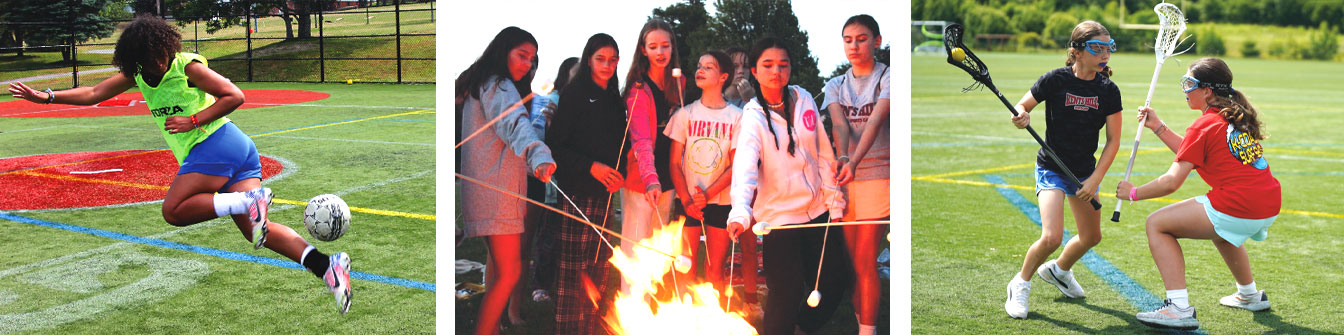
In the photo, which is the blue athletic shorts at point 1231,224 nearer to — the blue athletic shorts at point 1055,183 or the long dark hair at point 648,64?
the blue athletic shorts at point 1055,183

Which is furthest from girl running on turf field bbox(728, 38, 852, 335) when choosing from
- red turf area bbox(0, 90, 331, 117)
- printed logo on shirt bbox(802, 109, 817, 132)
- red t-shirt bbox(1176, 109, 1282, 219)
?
red turf area bbox(0, 90, 331, 117)

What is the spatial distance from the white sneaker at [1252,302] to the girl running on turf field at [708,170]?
2.99 m

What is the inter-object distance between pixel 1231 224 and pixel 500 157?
3296 millimetres

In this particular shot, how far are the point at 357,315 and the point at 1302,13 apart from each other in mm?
62550

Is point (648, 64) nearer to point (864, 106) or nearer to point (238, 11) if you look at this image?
point (864, 106)

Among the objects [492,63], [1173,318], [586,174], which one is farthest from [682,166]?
[1173,318]

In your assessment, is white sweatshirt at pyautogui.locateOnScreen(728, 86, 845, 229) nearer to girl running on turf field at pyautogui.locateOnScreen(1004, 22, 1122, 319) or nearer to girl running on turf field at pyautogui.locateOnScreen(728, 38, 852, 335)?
girl running on turf field at pyautogui.locateOnScreen(728, 38, 852, 335)

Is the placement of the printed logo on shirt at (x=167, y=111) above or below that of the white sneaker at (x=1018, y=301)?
above

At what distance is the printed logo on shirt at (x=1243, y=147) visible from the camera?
437 centimetres

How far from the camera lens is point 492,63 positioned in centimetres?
317

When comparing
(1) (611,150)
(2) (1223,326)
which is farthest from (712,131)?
(2) (1223,326)

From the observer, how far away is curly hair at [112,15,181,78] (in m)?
4.51

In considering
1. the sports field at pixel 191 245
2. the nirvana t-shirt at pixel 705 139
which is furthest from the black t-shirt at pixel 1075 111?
the sports field at pixel 191 245

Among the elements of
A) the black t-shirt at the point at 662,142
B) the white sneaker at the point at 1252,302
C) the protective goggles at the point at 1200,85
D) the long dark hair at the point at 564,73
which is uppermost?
the long dark hair at the point at 564,73
